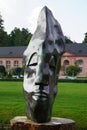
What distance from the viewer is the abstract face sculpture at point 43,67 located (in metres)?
8.97

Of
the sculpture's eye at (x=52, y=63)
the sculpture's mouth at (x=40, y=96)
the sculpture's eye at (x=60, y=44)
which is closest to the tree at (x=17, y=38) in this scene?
the sculpture's eye at (x=60, y=44)

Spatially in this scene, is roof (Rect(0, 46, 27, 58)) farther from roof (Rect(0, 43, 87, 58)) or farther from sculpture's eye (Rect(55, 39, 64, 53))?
sculpture's eye (Rect(55, 39, 64, 53))

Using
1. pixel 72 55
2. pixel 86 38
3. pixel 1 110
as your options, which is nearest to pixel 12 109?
pixel 1 110

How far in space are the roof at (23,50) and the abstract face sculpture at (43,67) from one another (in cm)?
7867

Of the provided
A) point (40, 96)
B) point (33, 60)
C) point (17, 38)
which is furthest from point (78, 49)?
point (40, 96)

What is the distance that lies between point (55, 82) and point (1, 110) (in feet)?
21.2

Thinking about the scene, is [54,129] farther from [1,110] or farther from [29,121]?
[1,110]

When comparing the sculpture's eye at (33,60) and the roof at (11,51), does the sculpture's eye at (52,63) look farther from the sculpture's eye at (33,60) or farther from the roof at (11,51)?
the roof at (11,51)

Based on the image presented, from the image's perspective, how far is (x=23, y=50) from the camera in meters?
90.6

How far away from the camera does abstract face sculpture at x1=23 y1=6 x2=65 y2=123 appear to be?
29.4ft

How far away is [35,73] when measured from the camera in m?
9.23

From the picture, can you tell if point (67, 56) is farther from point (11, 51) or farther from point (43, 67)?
point (43, 67)

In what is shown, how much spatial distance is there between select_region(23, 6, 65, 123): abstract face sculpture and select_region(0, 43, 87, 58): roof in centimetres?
7867

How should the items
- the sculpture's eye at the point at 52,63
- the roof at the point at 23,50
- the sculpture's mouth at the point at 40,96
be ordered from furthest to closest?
the roof at the point at 23,50
the sculpture's eye at the point at 52,63
the sculpture's mouth at the point at 40,96
